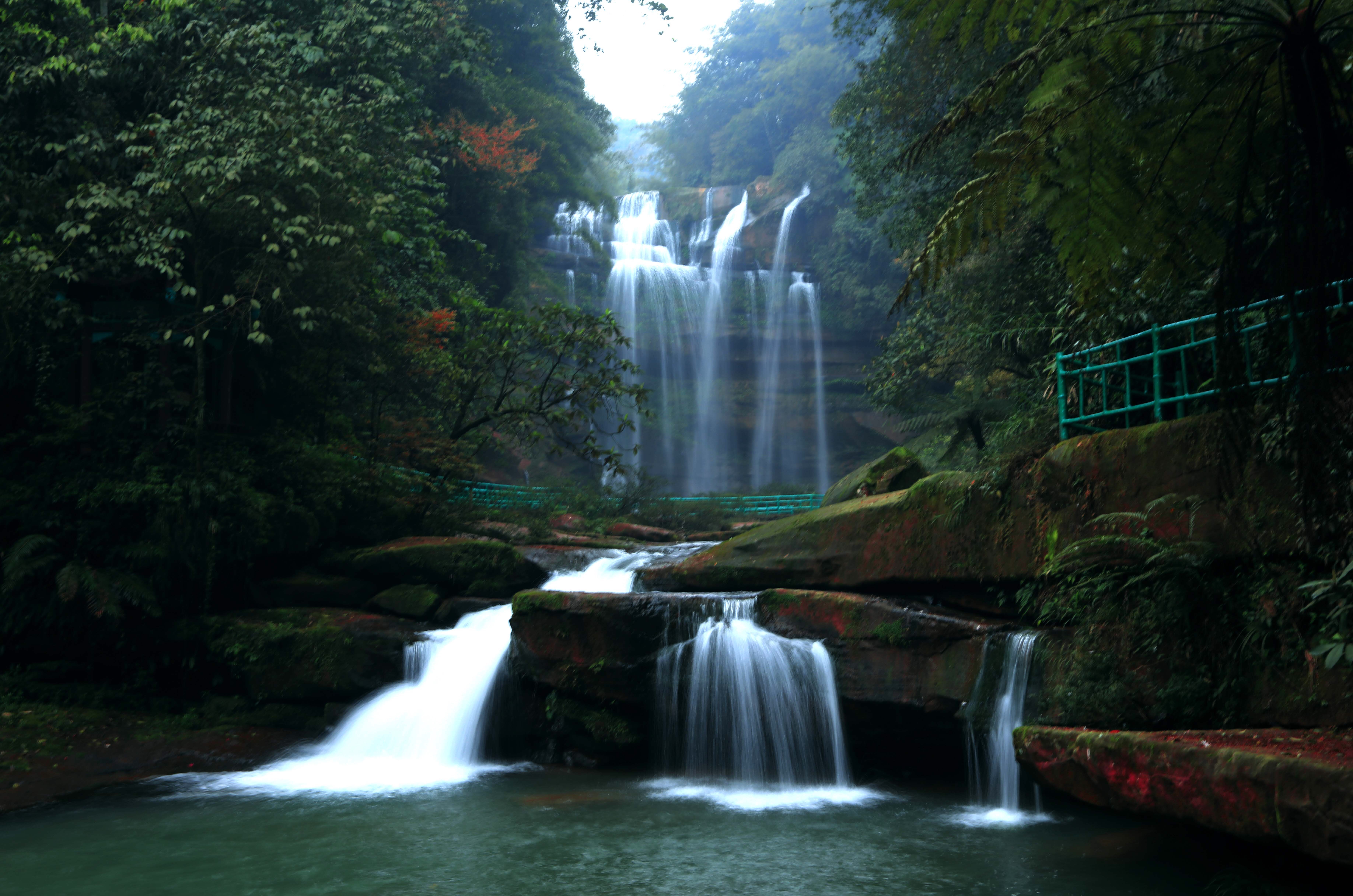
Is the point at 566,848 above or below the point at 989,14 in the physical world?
below

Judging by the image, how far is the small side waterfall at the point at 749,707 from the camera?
27.5ft

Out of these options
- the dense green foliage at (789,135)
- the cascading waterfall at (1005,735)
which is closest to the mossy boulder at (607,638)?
the cascading waterfall at (1005,735)

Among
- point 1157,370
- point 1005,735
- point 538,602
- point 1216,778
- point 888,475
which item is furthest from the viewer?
point 888,475

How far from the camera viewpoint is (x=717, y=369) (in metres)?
37.4

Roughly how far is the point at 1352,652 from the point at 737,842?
3.99 m

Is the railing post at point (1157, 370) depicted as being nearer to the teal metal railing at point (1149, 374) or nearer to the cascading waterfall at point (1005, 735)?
the teal metal railing at point (1149, 374)

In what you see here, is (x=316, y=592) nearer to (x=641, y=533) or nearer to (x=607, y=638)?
(x=607, y=638)

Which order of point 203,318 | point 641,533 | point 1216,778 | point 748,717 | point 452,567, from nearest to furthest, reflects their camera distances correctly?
point 1216,778 → point 748,717 → point 203,318 → point 452,567 → point 641,533

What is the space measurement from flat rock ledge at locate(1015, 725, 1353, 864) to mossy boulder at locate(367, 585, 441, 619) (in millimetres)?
7661

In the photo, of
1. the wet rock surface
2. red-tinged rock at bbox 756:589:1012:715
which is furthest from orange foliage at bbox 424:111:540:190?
red-tinged rock at bbox 756:589:1012:715

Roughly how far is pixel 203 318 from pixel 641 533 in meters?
8.65

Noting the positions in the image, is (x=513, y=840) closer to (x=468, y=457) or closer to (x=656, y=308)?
(x=468, y=457)

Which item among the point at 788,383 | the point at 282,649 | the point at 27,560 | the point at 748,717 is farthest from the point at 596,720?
the point at 788,383

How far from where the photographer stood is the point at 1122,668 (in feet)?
21.7
